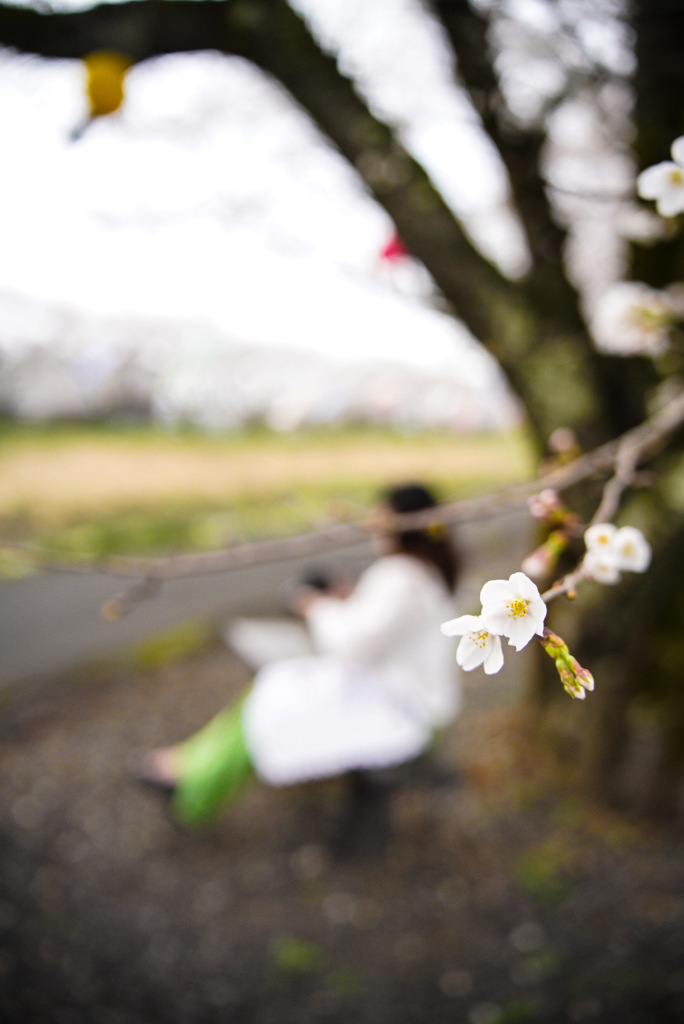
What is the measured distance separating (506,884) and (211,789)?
1.04 metres

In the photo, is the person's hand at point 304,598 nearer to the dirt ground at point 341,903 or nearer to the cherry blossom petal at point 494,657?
the dirt ground at point 341,903

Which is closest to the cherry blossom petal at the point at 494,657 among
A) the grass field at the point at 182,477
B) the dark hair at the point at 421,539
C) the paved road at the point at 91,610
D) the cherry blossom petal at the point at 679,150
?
the cherry blossom petal at the point at 679,150

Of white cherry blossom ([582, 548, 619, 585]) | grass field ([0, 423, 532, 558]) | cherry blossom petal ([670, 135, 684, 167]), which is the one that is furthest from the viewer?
grass field ([0, 423, 532, 558])

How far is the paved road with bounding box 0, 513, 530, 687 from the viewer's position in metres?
3.68

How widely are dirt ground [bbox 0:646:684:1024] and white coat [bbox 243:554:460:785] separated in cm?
29

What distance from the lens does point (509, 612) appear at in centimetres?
57

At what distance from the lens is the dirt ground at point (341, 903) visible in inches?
70.0

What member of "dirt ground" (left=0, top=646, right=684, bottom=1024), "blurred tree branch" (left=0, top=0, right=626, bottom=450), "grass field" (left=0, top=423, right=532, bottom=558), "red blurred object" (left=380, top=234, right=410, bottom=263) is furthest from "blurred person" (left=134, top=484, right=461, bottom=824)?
"red blurred object" (left=380, top=234, right=410, bottom=263)

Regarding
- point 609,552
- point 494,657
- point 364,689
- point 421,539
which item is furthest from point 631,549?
point 364,689

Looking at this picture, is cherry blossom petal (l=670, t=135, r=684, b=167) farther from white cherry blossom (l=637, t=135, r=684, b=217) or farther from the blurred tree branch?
the blurred tree branch

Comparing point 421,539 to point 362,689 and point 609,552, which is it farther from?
point 609,552

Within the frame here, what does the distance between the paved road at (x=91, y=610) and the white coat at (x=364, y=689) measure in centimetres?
114

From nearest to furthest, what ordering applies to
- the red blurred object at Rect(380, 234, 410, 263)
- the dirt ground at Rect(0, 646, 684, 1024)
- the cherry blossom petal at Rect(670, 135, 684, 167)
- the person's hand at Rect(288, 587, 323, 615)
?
the cherry blossom petal at Rect(670, 135, 684, 167) < the dirt ground at Rect(0, 646, 684, 1024) < the person's hand at Rect(288, 587, 323, 615) < the red blurred object at Rect(380, 234, 410, 263)

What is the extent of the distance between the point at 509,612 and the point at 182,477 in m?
4.75
